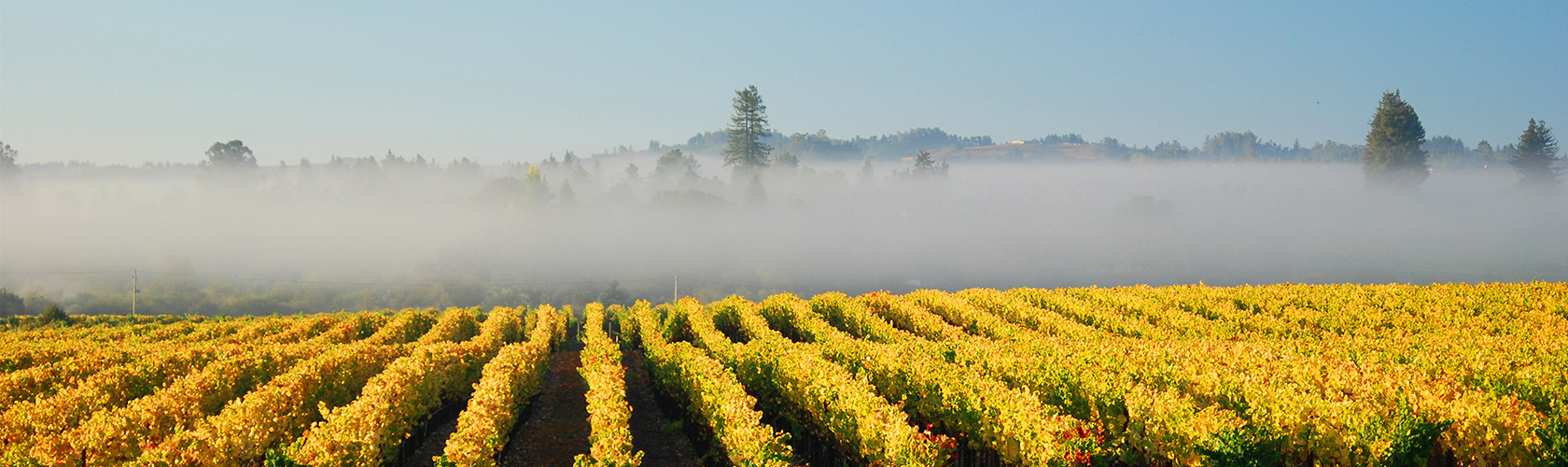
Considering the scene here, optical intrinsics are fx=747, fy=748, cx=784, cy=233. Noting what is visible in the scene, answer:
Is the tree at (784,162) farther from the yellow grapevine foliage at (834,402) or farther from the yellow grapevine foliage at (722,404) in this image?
the yellow grapevine foliage at (834,402)

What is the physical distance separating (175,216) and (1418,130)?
808 ft

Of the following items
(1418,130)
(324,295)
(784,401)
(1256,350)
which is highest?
(1418,130)

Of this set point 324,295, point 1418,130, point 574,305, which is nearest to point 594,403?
point 574,305

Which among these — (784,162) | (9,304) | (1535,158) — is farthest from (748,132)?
(1535,158)

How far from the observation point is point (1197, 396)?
14.8m

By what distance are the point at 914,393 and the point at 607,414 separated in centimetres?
659

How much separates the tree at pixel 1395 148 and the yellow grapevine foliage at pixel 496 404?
136179 millimetres

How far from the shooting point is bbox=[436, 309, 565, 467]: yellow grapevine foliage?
1149cm

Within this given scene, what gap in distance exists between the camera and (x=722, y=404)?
570 inches

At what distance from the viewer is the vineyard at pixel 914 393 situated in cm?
1148

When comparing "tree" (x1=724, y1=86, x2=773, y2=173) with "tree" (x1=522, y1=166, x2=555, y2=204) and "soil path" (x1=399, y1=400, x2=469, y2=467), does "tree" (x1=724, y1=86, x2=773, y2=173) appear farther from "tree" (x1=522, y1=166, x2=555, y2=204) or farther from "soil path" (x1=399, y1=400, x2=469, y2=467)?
"soil path" (x1=399, y1=400, x2=469, y2=467)

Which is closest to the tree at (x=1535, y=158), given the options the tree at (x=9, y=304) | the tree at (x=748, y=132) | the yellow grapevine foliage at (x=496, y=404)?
the tree at (x=748, y=132)

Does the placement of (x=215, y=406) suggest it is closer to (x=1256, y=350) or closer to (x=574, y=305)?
(x=1256, y=350)

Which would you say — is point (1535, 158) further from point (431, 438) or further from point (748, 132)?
point (431, 438)
